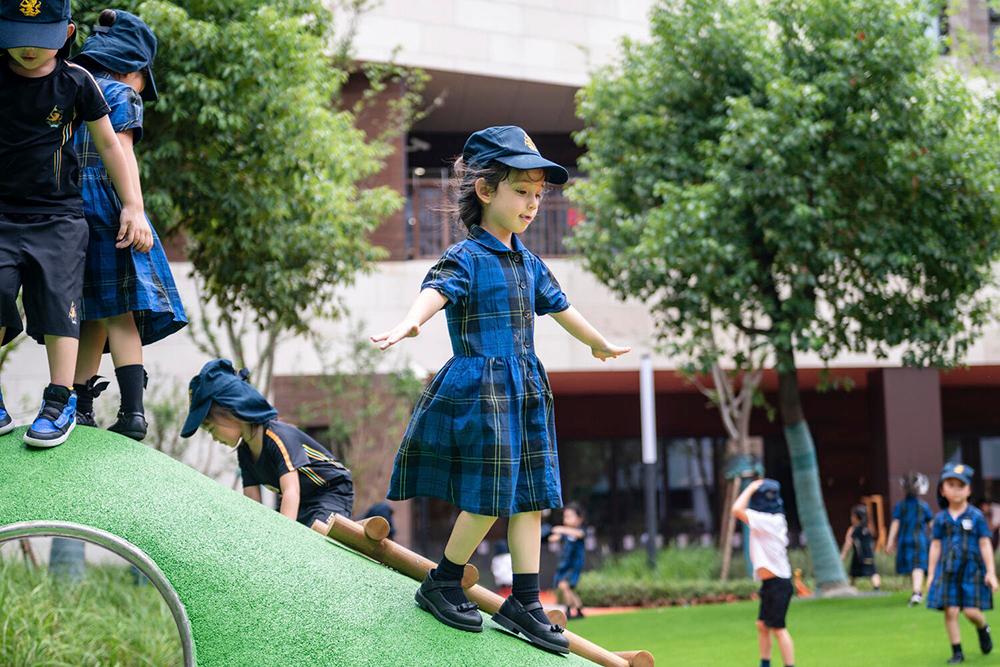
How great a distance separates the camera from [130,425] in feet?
15.6

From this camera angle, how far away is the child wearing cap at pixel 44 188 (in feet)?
13.7

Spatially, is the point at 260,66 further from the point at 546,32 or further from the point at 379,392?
the point at 546,32

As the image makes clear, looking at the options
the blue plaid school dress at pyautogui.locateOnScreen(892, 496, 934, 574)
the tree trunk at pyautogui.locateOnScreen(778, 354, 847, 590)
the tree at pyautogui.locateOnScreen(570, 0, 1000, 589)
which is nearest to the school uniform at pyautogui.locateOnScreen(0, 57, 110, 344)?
the tree at pyautogui.locateOnScreen(570, 0, 1000, 589)

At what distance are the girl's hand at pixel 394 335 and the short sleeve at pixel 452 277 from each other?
0.36m

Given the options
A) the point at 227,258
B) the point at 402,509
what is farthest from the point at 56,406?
the point at 402,509

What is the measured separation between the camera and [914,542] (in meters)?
15.3

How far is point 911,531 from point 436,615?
12.5 m

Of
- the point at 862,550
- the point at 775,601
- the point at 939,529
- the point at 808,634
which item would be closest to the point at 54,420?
the point at 775,601

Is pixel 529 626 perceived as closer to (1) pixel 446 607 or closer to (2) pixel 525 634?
(2) pixel 525 634

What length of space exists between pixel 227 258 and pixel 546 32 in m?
12.3

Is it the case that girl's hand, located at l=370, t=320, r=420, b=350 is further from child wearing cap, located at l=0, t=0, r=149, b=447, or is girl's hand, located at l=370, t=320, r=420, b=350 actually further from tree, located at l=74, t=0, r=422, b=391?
tree, located at l=74, t=0, r=422, b=391

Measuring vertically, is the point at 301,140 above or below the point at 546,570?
above

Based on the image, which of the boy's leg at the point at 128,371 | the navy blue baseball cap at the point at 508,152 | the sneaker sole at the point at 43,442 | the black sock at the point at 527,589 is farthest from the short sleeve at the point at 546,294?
the sneaker sole at the point at 43,442

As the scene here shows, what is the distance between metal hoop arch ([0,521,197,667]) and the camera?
3779 mm
